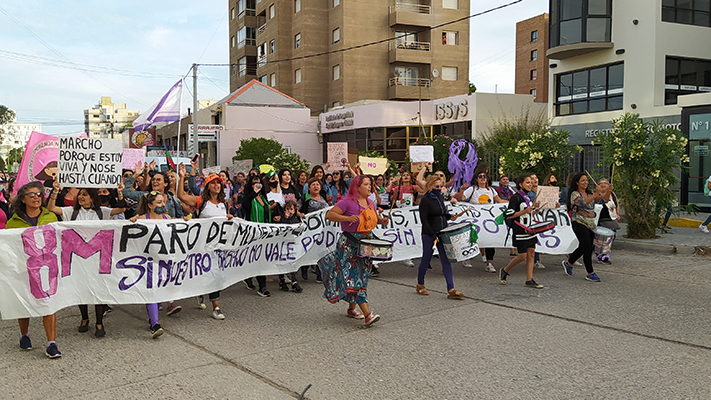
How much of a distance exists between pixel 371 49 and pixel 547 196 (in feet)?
131

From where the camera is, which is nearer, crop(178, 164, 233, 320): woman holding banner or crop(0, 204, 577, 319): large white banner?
crop(0, 204, 577, 319): large white banner

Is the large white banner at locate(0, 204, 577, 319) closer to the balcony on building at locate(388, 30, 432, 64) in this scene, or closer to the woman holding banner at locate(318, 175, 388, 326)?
the woman holding banner at locate(318, 175, 388, 326)

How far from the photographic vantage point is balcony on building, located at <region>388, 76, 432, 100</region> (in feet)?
156

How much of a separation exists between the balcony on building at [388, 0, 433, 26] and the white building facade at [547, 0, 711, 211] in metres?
22.2

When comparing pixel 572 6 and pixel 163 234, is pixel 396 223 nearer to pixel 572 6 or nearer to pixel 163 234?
pixel 163 234

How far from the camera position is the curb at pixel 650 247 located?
12266 mm

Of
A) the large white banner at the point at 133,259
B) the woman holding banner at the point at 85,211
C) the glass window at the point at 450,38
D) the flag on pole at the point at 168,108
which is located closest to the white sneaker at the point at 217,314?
the large white banner at the point at 133,259

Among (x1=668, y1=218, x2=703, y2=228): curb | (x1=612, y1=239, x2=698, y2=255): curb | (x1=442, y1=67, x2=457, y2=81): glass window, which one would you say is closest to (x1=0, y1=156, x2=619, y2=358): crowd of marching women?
(x1=612, y1=239, x2=698, y2=255): curb

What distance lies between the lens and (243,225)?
8.02 m

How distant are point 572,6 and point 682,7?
4061 mm

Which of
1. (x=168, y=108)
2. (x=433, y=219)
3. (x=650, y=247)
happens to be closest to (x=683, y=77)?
(x=650, y=247)

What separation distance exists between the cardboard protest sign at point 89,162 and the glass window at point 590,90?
21357mm

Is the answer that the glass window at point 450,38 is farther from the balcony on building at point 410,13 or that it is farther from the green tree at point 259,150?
the green tree at point 259,150

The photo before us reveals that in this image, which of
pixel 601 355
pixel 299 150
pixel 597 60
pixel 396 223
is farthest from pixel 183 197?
pixel 299 150
